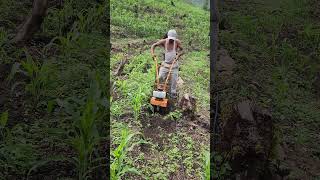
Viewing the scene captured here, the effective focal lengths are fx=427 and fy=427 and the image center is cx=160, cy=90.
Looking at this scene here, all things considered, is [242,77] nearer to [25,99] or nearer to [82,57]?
[82,57]

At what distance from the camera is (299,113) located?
7246 mm

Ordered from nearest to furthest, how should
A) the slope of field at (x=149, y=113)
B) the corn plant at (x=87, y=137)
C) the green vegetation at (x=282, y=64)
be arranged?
the corn plant at (x=87, y=137) < the slope of field at (x=149, y=113) < the green vegetation at (x=282, y=64)

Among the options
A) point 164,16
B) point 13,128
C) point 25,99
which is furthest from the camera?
point 164,16

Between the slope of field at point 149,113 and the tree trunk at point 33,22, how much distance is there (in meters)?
1.51

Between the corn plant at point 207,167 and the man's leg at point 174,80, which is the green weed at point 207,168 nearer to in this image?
the corn plant at point 207,167

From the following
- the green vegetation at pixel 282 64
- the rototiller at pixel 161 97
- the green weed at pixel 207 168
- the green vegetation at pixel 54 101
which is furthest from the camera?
the green vegetation at pixel 282 64

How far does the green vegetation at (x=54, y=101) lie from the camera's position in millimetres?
4570

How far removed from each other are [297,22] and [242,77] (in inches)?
163

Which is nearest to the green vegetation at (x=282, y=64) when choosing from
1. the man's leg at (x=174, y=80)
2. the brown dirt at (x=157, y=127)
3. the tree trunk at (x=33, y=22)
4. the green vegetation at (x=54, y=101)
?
the man's leg at (x=174, y=80)

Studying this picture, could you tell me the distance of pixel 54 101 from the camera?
571 cm

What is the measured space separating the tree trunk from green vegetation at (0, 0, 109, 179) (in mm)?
161

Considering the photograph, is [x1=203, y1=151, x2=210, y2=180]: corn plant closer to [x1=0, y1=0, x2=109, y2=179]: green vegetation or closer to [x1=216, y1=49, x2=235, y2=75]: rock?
[x1=0, y1=0, x2=109, y2=179]: green vegetation

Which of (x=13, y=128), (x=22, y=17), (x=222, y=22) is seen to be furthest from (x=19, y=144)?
(x=222, y=22)

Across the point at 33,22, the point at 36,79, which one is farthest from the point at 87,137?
the point at 33,22
